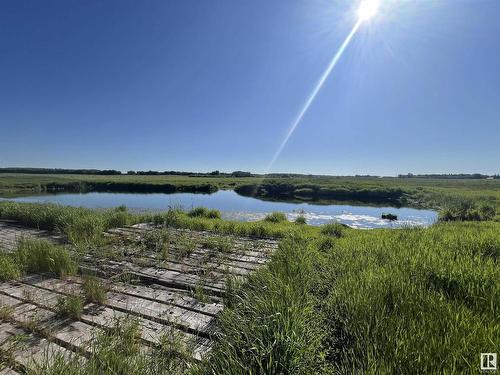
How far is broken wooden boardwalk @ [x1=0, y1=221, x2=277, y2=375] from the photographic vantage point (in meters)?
2.44

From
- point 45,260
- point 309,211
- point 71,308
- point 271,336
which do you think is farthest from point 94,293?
point 309,211

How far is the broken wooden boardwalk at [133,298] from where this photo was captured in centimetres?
244

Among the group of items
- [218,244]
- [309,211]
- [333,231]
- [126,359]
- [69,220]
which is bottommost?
[309,211]

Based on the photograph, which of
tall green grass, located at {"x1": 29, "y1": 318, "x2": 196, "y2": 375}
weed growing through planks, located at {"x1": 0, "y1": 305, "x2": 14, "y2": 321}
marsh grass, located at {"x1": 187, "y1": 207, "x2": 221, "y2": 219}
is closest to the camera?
tall green grass, located at {"x1": 29, "y1": 318, "x2": 196, "y2": 375}

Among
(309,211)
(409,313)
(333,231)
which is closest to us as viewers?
(409,313)

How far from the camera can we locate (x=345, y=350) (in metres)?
2.29

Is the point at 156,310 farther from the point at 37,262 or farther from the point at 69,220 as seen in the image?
the point at 69,220

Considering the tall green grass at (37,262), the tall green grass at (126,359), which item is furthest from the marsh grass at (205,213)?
the tall green grass at (126,359)

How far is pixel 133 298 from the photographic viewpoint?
3422 mm

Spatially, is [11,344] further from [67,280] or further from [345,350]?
[345,350]

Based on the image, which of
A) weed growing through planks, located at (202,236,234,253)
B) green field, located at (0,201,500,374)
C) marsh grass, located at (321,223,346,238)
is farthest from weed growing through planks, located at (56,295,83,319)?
marsh grass, located at (321,223,346,238)

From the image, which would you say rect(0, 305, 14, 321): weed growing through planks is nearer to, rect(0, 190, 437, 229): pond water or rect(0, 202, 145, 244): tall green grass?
rect(0, 202, 145, 244): tall green grass

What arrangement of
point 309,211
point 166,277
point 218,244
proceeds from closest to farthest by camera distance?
point 166,277, point 218,244, point 309,211

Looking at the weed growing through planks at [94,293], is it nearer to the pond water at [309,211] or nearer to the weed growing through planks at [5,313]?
the weed growing through planks at [5,313]
